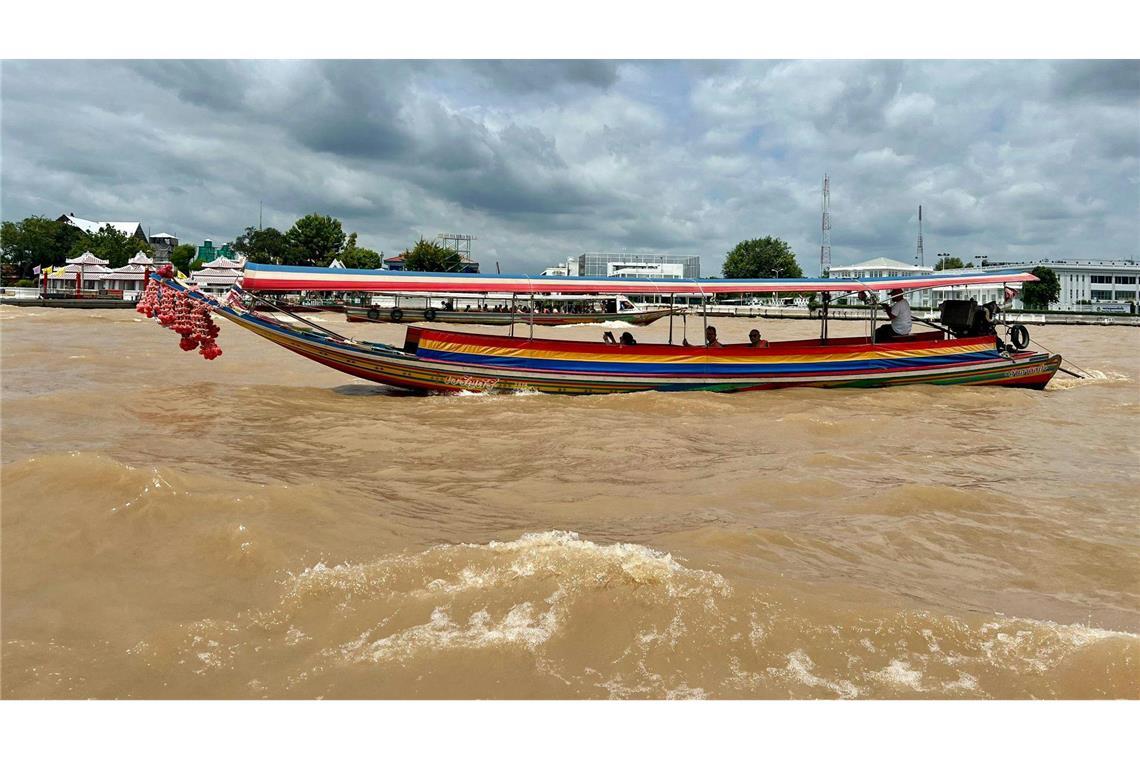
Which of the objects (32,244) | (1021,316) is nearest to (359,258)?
(32,244)

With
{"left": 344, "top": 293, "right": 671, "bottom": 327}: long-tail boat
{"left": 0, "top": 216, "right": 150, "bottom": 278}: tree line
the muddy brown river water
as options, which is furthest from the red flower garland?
{"left": 0, "top": 216, "right": 150, "bottom": 278}: tree line

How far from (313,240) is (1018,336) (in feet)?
219

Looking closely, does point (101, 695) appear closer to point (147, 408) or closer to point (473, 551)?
point (473, 551)

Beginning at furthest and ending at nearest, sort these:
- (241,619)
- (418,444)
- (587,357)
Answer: (587,357), (418,444), (241,619)

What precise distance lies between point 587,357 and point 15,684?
888 cm

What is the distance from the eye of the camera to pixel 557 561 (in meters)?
3.82

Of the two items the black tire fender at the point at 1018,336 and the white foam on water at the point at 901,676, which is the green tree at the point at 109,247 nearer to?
the black tire fender at the point at 1018,336

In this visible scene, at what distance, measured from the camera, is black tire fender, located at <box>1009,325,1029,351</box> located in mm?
13805

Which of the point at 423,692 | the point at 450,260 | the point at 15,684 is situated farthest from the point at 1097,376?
the point at 450,260

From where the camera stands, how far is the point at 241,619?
3.24 meters

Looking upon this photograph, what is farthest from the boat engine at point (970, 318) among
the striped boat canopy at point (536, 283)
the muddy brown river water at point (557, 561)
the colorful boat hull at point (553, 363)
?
the muddy brown river water at point (557, 561)

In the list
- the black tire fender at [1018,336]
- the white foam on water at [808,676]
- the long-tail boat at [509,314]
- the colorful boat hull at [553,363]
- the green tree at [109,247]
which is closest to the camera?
the white foam on water at [808,676]

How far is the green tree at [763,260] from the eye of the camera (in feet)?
267

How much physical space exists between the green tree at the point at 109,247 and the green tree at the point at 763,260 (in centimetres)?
6185
